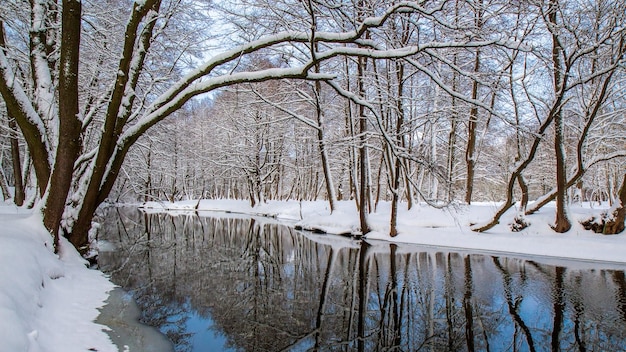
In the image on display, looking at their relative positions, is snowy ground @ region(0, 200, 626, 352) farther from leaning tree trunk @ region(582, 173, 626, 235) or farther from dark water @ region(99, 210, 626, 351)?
dark water @ region(99, 210, 626, 351)

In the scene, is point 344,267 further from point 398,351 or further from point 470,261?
point 398,351

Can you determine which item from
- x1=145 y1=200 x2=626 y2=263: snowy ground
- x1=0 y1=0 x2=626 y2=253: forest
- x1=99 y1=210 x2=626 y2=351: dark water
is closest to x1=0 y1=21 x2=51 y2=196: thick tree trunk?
x1=0 y1=0 x2=626 y2=253: forest

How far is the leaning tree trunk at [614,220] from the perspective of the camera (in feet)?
39.5

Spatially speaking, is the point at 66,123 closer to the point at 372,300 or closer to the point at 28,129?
the point at 28,129

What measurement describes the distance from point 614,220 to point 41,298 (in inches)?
610

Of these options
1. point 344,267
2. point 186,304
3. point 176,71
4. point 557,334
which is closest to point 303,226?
point 344,267

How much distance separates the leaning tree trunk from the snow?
14.7 m

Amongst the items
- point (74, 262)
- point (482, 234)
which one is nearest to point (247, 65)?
point (74, 262)

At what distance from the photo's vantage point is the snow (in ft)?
11.1

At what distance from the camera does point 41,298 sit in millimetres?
4551

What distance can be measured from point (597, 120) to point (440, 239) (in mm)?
8491

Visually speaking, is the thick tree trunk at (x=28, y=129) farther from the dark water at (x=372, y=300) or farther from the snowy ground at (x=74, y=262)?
the dark water at (x=372, y=300)

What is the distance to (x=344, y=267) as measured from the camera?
10.2 m

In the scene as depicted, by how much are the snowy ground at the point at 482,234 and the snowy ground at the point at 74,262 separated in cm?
3
